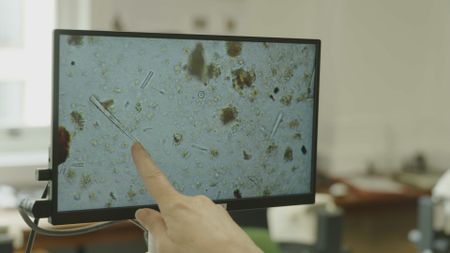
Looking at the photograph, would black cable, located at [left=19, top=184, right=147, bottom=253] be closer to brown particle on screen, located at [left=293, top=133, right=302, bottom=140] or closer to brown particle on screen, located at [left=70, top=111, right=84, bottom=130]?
brown particle on screen, located at [left=70, top=111, right=84, bottom=130]

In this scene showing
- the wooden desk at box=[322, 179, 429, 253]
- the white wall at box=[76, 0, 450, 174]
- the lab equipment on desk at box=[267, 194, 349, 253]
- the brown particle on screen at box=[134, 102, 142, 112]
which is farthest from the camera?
the white wall at box=[76, 0, 450, 174]

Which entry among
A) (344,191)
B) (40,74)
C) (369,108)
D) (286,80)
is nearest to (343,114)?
(369,108)

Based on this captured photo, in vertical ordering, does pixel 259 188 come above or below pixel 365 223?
above

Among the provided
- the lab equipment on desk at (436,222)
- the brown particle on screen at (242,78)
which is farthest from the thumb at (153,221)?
the lab equipment on desk at (436,222)

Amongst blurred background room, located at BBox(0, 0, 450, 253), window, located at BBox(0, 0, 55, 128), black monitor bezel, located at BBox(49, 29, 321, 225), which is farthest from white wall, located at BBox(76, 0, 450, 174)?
black monitor bezel, located at BBox(49, 29, 321, 225)

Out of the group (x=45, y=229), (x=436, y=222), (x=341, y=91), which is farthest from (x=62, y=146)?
(x=341, y=91)

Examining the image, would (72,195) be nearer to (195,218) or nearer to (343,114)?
(195,218)

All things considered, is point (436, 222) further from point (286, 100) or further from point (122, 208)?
point (122, 208)
